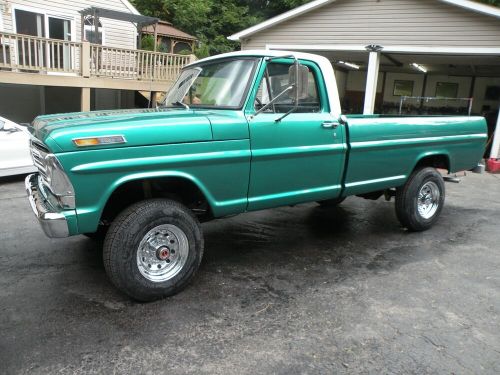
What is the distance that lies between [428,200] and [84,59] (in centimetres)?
1011

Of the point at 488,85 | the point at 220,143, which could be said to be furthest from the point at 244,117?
the point at 488,85

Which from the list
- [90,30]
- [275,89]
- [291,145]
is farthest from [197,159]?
[90,30]

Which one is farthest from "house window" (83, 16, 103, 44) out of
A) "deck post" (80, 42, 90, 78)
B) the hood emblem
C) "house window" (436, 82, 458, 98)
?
"house window" (436, 82, 458, 98)

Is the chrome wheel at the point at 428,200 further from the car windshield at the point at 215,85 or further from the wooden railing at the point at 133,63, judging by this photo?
the wooden railing at the point at 133,63

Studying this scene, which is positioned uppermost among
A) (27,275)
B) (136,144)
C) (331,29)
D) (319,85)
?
(331,29)

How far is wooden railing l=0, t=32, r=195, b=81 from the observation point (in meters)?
11.4

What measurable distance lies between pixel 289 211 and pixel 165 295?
3.38m

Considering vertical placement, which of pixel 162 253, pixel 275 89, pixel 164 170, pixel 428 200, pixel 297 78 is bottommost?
pixel 162 253

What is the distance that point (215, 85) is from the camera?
4.32 meters

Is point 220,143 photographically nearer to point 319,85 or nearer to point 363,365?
point 319,85

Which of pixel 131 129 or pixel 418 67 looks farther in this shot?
pixel 418 67

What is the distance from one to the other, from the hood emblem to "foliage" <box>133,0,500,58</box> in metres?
22.3

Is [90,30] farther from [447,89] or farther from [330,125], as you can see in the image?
[447,89]

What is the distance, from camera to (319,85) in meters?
4.60
